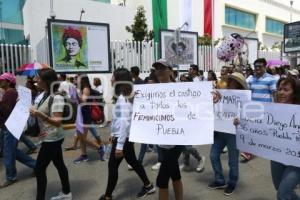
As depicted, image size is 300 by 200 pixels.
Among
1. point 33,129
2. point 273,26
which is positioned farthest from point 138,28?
point 273,26

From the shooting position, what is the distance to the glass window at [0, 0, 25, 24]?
69.8 feet

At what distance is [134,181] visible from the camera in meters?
5.66

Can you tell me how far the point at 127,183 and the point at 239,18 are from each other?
37.5m

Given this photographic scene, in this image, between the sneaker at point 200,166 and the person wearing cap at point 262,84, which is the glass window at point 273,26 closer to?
the person wearing cap at point 262,84

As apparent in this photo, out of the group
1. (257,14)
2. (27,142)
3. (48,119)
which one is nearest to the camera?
A: (48,119)

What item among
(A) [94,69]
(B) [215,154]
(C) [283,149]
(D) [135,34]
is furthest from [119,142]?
(D) [135,34]

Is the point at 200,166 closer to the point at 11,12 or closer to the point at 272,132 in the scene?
the point at 272,132

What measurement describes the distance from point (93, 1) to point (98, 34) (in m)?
11.8

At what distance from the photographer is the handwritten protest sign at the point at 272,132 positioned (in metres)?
3.51

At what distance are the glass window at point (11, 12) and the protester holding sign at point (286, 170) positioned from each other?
2016 centimetres

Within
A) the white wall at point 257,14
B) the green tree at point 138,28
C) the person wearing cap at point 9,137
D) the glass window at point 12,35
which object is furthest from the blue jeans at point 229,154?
the white wall at point 257,14

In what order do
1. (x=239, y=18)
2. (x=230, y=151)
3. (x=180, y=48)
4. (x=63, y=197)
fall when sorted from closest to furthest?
(x=63, y=197)
(x=230, y=151)
(x=180, y=48)
(x=239, y=18)

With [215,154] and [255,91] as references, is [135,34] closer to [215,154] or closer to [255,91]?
[255,91]

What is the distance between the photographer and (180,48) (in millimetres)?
15195
